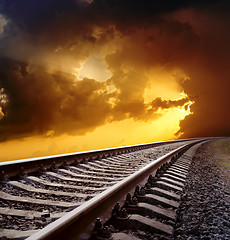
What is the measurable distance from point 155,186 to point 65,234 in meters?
2.35

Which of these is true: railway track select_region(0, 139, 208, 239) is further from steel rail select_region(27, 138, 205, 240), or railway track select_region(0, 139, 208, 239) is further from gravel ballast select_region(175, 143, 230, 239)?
gravel ballast select_region(175, 143, 230, 239)

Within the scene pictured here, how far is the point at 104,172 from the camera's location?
16.2 ft

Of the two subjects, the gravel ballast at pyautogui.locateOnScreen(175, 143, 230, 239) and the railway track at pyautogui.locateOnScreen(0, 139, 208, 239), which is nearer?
the railway track at pyautogui.locateOnScreen(0, 139, 208, 239)

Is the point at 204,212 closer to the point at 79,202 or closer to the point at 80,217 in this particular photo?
the point at 79,202

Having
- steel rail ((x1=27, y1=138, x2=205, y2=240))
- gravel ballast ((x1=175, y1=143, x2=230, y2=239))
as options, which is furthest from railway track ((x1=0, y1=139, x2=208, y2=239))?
gravel ballast ((x1=175, y1=143, x2=230, y2=239))

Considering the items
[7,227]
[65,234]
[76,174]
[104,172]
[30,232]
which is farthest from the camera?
[104,172]

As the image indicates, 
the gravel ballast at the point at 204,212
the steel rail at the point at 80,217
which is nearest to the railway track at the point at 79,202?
the steel rail at the point at 80,217

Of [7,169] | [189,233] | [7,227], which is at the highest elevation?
[7,169]

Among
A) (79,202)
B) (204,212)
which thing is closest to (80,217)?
(79,202)

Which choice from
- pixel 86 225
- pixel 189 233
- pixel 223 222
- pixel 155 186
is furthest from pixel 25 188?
pixel 223 222

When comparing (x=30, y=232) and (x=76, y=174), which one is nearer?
(x=30, y=232)

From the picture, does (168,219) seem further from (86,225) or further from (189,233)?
(86,225)

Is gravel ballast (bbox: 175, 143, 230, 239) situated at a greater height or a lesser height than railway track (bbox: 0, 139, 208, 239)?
lesser

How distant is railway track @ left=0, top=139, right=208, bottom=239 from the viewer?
2.11 m
